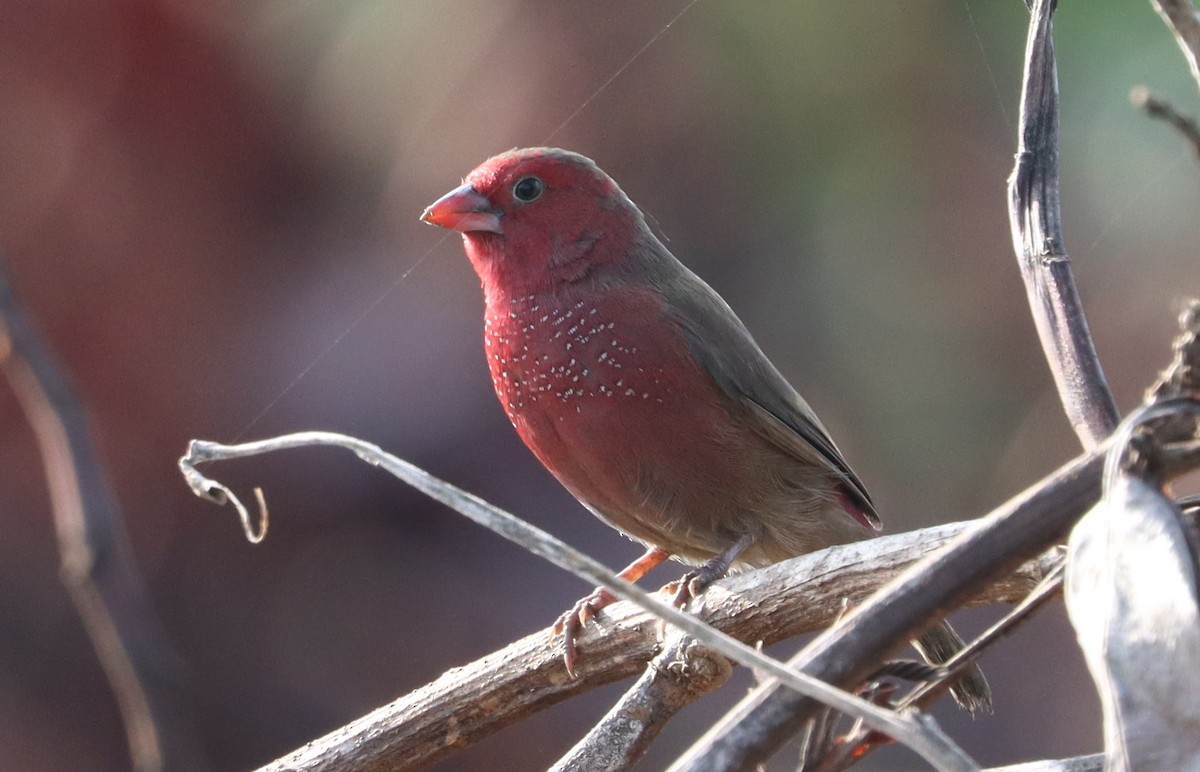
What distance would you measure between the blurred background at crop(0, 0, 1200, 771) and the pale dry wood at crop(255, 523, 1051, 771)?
95.7 inches

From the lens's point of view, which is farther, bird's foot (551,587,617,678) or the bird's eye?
the bird's eye

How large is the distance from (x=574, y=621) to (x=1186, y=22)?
166 centimetres

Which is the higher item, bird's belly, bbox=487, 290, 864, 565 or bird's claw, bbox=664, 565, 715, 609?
bird's belly, bbox=487, 290, 864, 565

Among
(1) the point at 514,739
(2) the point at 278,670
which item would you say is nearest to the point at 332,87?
(2) the point at 278,670

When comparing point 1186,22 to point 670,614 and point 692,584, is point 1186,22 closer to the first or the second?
point 670,614

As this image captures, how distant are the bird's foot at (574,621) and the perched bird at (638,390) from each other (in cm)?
1

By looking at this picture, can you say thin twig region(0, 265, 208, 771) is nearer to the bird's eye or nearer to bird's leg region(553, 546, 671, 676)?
bird's leg region(553, 546, 671, 676)

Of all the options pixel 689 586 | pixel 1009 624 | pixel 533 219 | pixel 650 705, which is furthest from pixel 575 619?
pixel 1009 624

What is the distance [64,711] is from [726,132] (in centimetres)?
331

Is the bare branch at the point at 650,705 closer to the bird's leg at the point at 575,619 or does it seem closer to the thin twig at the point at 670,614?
the bird's leg at the point at 575,619

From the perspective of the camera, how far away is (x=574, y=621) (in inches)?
102

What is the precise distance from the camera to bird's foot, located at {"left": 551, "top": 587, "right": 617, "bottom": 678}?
2439mm

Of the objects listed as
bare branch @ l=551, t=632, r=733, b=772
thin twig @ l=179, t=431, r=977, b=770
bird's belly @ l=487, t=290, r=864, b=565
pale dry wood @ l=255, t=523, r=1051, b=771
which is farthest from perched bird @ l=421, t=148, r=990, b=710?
thin twig @ l=179, t=431, r=977, b=770

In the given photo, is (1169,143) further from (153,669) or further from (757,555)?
(153,669)
